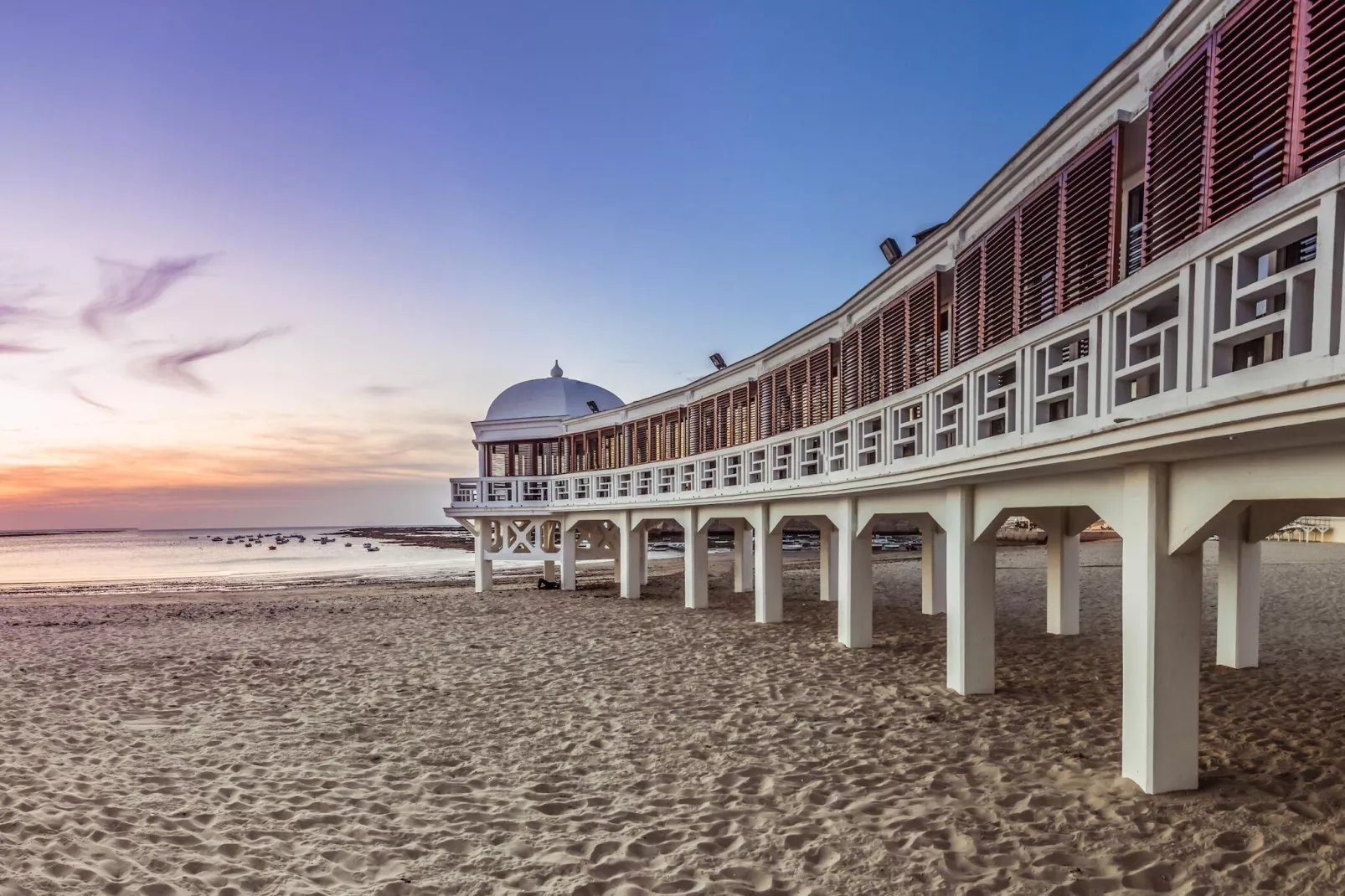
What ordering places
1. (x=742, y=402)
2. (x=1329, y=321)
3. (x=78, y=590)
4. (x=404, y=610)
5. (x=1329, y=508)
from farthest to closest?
(x=78, y=590) < (x=404, y=610) < (x=742, y=402) < (x=1329, y=508) < (x=1329, y=321)

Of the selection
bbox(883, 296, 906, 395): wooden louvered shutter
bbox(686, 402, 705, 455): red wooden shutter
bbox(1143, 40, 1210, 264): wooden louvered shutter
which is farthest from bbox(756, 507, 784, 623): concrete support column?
bbox(1143, 40, 1210, 264): wooden louvered shutter

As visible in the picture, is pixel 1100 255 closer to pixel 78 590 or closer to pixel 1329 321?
pixel 1329 321

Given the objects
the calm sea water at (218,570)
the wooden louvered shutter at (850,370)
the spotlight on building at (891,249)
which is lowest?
the calm sea water at (218,570)

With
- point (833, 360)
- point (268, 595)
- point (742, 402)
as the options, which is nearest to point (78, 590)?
point (268, 595)

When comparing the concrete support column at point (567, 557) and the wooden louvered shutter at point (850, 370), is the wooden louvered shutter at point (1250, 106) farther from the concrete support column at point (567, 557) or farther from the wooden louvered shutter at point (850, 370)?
the concrete support column at point (567, 557)

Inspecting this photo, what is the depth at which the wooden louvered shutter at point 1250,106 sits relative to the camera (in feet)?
13.8

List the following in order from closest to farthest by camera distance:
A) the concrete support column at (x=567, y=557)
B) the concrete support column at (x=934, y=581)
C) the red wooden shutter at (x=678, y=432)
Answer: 1. the concrete support column at (x=934, y=581)
2. the red wooden shutter at (x=678, y=432)
3. the concrete support column at (x=567, y=557)

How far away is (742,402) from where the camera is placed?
57.3 ft

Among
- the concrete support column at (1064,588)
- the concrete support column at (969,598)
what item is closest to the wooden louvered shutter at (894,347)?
the concrete support column at (969,598)

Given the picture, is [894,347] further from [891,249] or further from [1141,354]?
[1141,354]

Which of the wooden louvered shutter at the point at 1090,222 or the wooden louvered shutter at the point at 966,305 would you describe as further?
the wooden louvered shutter at the point at 966,305

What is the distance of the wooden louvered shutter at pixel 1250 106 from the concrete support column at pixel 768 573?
11537 mm

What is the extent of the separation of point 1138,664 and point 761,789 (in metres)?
3.41

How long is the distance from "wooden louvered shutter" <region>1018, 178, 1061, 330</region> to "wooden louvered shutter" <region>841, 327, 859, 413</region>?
463 cm
